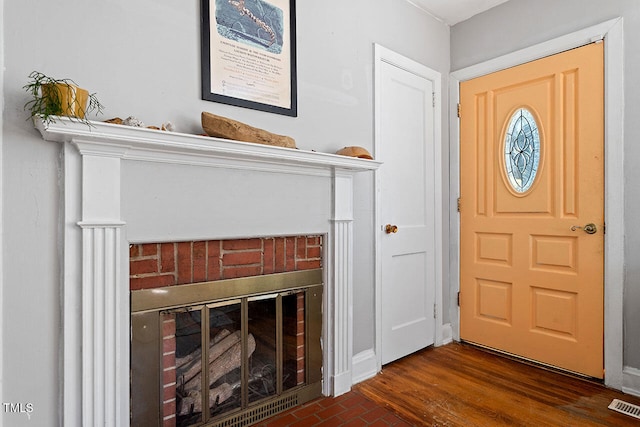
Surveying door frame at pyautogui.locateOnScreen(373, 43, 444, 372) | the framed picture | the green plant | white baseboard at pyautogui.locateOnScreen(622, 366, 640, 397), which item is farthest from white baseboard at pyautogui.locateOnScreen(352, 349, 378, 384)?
the green plant

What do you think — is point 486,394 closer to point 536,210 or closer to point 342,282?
point 342,282

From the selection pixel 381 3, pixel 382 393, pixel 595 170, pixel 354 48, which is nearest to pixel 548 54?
pixel 595 170

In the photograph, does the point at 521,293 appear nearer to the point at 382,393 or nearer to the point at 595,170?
the point at 595,170

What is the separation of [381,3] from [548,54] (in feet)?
3.87

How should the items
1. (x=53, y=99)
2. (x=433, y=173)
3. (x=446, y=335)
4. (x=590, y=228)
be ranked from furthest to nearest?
(x=446, y=335), (x=433, y=173), (x=590, y=228), (x=53, y=99)

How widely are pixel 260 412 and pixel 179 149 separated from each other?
135cm

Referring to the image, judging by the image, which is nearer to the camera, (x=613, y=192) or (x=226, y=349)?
(x=226, y=349)

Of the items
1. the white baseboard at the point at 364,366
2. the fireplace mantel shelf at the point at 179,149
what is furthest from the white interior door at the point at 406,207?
the fireplace mantel shelf at the point at 179,149

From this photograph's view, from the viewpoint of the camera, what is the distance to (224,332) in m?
1.77

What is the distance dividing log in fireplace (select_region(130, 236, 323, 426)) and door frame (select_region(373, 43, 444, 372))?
0.51 metres

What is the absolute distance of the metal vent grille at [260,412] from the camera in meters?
1.75

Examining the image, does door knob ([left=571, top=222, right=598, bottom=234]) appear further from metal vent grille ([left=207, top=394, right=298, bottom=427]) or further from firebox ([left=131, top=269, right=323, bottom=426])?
metal vent grille ([left=207, top=394, right=298, bottom=427])

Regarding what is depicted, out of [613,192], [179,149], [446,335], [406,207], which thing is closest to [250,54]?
[179,149]

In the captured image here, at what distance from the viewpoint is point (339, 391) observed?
6.95ft
